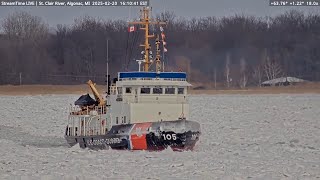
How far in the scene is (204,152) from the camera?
959 inches

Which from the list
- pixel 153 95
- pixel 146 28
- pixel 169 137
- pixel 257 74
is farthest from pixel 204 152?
pixel 257 74

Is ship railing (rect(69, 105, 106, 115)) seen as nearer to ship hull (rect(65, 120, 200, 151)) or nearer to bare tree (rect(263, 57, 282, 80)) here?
ship hull (rect(65, 120, 200, 151))

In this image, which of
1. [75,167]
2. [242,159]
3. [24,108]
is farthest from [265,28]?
[24,108]

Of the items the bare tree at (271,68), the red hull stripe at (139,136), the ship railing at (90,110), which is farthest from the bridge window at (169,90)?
the bare tree at (271,68)

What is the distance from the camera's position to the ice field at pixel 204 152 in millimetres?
18719

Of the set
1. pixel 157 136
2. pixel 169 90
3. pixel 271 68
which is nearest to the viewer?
pixel 157 136

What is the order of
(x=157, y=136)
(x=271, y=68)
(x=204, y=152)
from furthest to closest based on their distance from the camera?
1. (x=271, y=68)
2. (x=157, y=136)
3. (x=204, y=152)

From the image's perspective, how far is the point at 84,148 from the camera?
26.8 m

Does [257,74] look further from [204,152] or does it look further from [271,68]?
[204,152]

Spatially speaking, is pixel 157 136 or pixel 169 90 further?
pixel 169 90

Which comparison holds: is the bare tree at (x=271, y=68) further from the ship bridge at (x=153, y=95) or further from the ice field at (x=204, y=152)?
the ship bridge at (x=153, y=95)

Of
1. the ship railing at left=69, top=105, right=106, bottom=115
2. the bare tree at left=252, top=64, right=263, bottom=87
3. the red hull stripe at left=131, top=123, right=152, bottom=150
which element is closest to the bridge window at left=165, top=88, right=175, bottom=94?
the red hull stripe at left=131, top=123, right=152, bottom=150

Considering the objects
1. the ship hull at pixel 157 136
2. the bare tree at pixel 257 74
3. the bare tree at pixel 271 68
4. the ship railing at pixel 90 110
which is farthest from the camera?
the bare tree at pixel 271 68

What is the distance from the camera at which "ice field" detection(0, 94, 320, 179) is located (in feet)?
61.4
